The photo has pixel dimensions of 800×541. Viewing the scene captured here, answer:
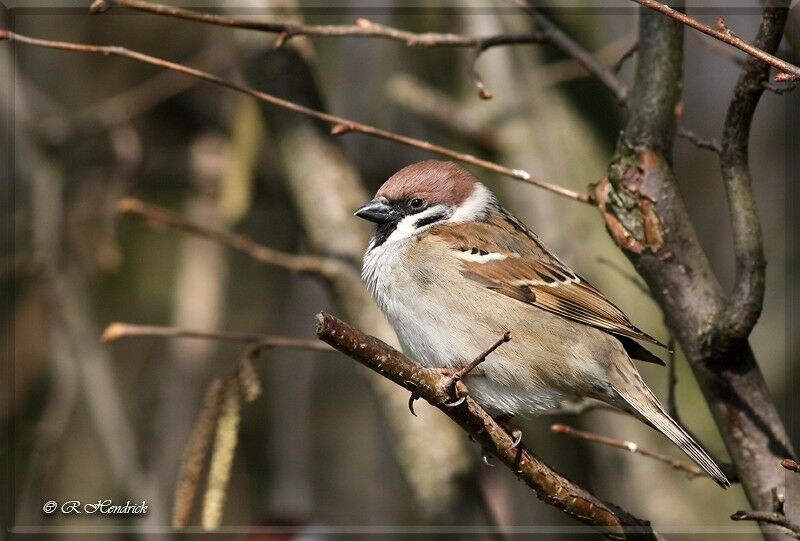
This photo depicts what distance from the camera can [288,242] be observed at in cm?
564

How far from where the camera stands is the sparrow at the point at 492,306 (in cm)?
264

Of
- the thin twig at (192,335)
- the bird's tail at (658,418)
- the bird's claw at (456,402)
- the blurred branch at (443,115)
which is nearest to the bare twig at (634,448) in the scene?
the bird's tail at (658,418)

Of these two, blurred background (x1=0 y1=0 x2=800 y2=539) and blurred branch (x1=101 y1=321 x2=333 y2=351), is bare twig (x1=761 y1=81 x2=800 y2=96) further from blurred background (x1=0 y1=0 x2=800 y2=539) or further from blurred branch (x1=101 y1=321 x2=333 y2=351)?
blurred branch (x1=101 y1=321 x2=333 y2=351)

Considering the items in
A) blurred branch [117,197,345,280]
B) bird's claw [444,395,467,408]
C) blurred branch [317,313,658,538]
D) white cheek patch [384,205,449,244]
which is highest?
blurred branch [117,197,345,280]

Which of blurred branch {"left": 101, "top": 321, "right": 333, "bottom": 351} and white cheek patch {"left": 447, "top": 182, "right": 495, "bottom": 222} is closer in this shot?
blurred branch {"left": 101, "top": 321, "right": 333, "bottom": 351}

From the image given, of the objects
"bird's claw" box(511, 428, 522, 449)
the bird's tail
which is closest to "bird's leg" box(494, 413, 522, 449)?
"bird's claw" box(511, 428, 522, 449)

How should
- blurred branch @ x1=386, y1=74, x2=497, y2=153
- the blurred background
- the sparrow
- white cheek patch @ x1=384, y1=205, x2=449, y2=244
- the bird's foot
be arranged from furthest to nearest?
blurred branch @ x1=386, y1=74, x2=497, y2=153, the blurred background, white cheek patch @ x1=384, y1=205, x2=449, y2=244, the sparrow, the bird's foot

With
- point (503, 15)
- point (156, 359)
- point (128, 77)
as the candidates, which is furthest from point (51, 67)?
Result: point (503, 15)

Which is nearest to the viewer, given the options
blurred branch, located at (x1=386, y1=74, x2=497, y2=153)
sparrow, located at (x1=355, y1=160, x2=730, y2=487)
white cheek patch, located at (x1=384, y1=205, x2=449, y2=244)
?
sparrow, located at (x1=355, y1=160, x2=730, y2=487)

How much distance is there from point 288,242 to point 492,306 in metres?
3.04

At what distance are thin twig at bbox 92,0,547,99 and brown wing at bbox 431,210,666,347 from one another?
48cm

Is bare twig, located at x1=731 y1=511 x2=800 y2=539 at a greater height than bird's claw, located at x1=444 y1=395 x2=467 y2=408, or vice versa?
bird's claw, located at x1=444 y1=395 x2=467 y2=408

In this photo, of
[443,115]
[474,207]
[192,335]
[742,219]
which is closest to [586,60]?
[474,207]

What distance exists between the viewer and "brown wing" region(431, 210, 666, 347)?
2.74 meters
